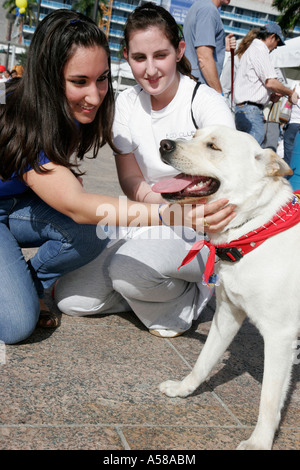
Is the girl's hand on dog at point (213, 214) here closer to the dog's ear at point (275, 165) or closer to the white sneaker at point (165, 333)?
the dog's ear at point (275, 165)

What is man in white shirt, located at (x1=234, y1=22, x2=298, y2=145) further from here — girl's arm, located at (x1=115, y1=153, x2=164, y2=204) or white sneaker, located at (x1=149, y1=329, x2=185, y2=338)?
white sneaker, located at (x1=149, y1=329, x2=185, y2=338)

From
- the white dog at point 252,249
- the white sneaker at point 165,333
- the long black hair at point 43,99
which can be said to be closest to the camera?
the white dog at point 252,249

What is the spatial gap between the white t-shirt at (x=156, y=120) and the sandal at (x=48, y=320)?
1.13 meters

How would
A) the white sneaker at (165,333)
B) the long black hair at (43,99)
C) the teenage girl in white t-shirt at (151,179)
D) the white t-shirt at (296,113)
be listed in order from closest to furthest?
the long black hair at (43,99) < the teenage girl in white t-shirt at (151,179) < the white sneaker at (165,333) < the white t-shirt at (296,113)

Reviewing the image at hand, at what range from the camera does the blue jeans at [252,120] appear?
626 cm

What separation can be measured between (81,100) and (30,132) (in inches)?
14.0

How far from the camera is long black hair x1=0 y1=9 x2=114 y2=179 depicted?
2.52 m

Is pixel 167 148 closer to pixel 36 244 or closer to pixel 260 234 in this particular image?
pixel 260 234

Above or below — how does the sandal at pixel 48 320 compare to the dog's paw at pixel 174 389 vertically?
below

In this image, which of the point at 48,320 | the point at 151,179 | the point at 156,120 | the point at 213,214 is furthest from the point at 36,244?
the point at 213,214

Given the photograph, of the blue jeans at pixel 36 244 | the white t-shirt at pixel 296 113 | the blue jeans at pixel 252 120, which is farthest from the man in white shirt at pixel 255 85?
the blue jeans at pixel 36 244

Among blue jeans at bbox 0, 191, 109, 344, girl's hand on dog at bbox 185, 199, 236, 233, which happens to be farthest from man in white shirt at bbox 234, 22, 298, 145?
girl's hand on dog at bbox 185, 199, 236, 233

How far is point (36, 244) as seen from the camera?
317 centimetres
